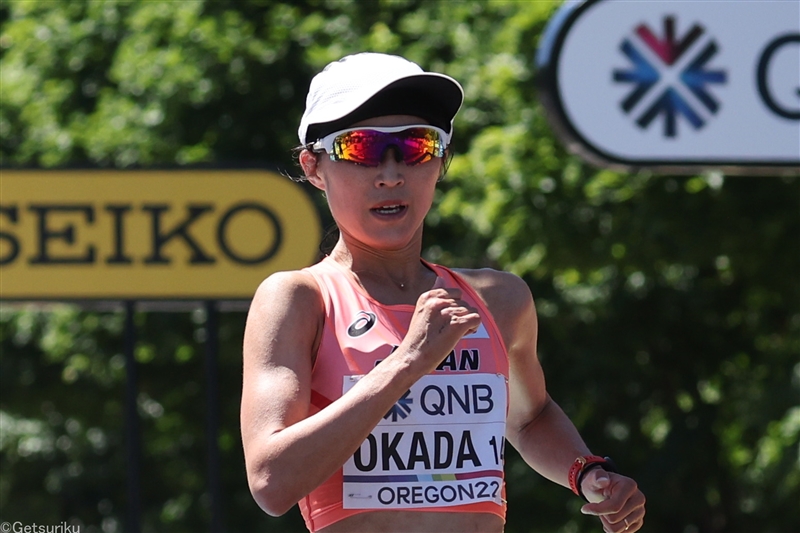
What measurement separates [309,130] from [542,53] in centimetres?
352

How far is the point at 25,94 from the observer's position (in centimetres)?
1065

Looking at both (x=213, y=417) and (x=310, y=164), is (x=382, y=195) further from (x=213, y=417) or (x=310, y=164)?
(x=213, y=417)

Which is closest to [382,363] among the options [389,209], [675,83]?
[389,209]

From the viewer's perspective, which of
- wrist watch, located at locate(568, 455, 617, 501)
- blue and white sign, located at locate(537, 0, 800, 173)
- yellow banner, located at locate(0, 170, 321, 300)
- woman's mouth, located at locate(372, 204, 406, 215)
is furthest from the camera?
yellow banner, located at locate(0, 170, 321, 300)

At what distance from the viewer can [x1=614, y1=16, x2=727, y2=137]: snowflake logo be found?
18.0 ft

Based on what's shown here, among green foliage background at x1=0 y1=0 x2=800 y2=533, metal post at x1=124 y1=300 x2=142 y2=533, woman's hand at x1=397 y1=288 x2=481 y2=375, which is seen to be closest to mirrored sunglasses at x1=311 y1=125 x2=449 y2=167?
woman's hand at x1=397 y1=288 x2=481 y2=375

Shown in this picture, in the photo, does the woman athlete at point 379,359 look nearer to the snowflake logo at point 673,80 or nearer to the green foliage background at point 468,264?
the snowflake logo at point 673,80

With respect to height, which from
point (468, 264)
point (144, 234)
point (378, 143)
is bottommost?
point (468, 264)

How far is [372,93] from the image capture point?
2.10 metres

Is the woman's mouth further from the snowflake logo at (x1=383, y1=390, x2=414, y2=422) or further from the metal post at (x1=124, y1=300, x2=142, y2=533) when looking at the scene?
the metal post at (x1=124, y1=300, x2=142, y2=533)

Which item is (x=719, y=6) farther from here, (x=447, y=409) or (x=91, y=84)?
(x=91, y=84)

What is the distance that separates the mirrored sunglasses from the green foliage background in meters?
4.85

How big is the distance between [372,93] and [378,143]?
0.08 m

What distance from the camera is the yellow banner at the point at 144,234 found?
651 cm
